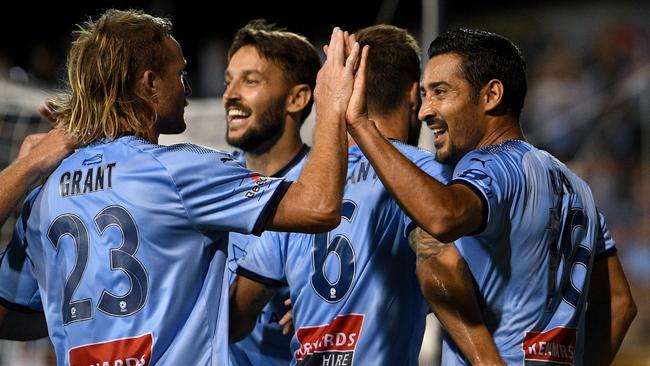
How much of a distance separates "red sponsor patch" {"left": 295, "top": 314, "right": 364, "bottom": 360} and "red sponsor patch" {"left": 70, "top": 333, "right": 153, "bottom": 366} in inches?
37.6

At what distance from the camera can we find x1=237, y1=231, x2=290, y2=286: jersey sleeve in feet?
16.0

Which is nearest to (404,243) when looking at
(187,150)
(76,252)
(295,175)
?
(295,175)

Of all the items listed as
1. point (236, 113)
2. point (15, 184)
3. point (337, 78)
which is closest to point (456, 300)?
point (337, 78)

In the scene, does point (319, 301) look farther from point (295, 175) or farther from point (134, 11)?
point (134, 11)

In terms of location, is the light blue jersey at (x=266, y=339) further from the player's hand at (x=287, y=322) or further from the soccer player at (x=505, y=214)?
the soccer player at (x=505, y=214)

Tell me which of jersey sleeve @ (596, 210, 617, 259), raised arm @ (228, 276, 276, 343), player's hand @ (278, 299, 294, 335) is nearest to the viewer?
jersey sleeve @ (596, 210, 617, 259)

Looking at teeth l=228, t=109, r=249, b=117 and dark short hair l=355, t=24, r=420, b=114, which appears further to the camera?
teeth l=228, t=109, r=249, b=117

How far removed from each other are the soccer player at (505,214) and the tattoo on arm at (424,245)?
0.02 m

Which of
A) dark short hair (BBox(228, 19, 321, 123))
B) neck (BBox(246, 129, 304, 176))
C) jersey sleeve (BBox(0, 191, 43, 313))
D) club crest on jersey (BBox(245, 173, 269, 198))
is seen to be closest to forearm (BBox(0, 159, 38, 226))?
jersey sleeve (BBox(0, 191, 43, 313))

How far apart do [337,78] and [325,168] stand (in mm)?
401

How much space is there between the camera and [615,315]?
4.57 m

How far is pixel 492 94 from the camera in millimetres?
4348

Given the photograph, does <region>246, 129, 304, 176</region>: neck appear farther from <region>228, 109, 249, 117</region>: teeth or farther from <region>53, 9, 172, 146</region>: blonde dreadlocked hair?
<region>53, 9, 172, 146</region>: blonde dreadlocked hair

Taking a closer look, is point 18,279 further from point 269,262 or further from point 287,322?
point 287,322
